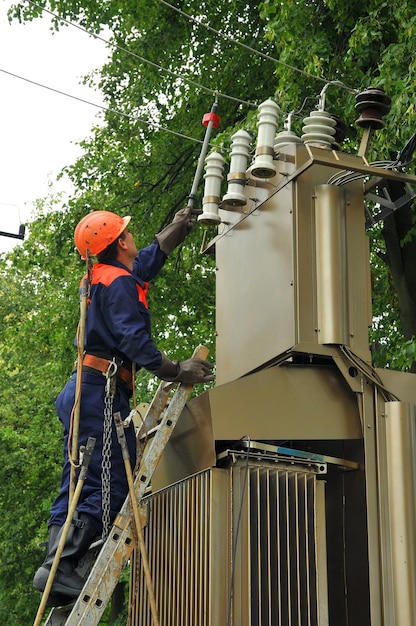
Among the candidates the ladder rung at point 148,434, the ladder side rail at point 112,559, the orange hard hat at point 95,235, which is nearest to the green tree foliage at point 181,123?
the orange hard hat at point 95,235

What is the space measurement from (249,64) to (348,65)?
3.49m

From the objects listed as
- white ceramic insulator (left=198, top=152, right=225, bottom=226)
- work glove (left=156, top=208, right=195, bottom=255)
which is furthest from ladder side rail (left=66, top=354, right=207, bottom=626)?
work glove (left=156, top=208, right=195, bottom=255)

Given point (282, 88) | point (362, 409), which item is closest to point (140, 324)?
point (362, 409)

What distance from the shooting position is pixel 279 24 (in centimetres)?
1016

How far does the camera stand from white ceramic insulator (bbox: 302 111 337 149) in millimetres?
5586

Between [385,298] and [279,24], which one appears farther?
[385,298]

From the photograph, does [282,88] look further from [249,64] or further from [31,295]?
[31,295]

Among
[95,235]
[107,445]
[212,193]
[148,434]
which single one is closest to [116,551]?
[107,445]

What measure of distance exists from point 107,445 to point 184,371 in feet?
1.88

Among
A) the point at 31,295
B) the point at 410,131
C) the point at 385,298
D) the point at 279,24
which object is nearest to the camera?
the point at 410,131

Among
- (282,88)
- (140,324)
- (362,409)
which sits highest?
(282,88)

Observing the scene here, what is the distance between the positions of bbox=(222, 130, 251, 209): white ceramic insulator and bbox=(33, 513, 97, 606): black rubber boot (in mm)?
2024

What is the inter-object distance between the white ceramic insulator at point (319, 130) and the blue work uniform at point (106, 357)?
1310 mm

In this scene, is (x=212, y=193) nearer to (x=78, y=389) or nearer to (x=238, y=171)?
(x=238, y=171)
